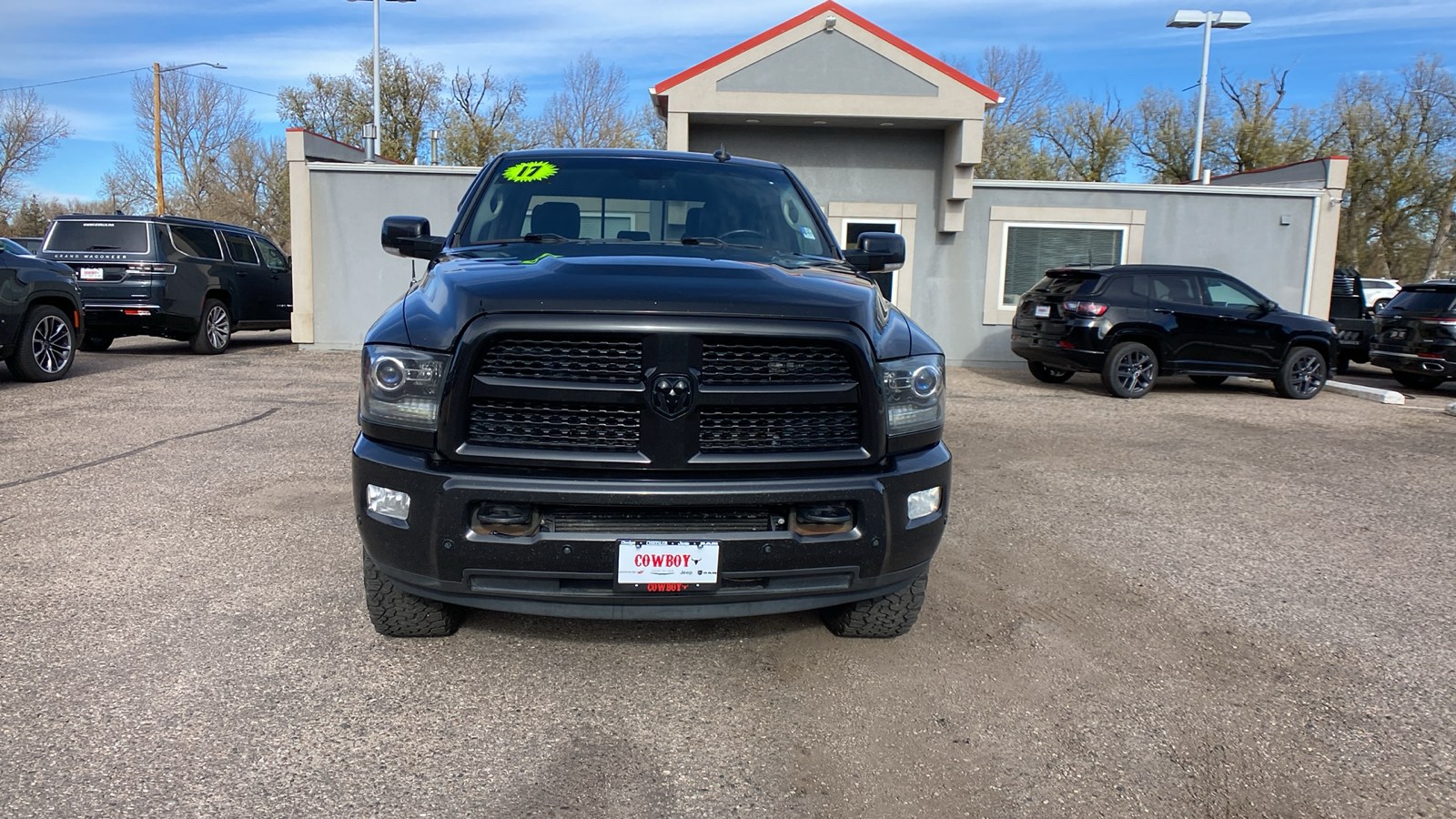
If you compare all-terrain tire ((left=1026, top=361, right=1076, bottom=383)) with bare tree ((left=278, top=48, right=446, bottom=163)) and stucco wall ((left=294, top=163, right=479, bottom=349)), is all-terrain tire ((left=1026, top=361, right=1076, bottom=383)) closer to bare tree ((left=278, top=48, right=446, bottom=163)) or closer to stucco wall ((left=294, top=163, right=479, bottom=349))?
stucco wall ((left=294, top=163, right=479, bottom=349))

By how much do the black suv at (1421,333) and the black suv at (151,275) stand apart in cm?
1676

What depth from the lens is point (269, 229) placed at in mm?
47750

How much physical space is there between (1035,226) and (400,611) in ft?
46.7

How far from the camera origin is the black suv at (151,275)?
1275cm

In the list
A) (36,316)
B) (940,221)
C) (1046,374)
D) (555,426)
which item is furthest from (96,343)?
(555,426)

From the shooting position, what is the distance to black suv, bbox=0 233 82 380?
9367 millimetres

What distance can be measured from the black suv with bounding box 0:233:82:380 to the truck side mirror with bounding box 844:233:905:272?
29.0 ft

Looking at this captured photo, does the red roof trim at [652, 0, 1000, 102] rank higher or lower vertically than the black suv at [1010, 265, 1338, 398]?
higher

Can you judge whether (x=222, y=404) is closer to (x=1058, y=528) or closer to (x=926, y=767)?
(x=1058, y=528)

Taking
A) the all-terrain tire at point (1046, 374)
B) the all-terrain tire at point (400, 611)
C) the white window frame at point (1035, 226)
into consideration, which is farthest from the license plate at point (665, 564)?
the white window frame at point (1035, 226)

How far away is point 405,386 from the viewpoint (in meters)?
2.92

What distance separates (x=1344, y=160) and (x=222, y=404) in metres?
16.5

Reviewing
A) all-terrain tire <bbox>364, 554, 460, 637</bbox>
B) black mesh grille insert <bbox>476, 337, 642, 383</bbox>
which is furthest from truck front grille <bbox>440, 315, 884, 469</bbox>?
all-terrain tire <bbox>364, 554, 460, 637</bbox>

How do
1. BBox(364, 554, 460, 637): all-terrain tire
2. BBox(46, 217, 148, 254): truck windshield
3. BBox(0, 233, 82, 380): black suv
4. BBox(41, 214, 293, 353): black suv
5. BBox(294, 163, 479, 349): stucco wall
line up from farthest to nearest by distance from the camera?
BBox(294, 163, 479, 349): stucco wall, BBox(46, 217, 148, 254): truck windshield, BBox(41, 214, 293, 353): black suv, BBox(0, 233, 82, 380): black suv, BBox(364, 554, 460, 637): all-terrain tire
